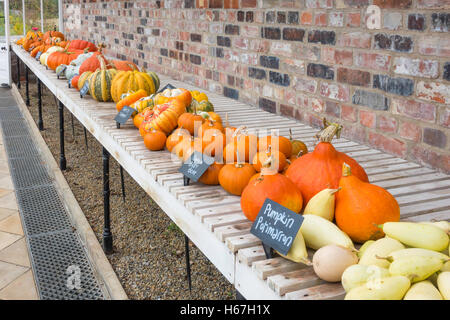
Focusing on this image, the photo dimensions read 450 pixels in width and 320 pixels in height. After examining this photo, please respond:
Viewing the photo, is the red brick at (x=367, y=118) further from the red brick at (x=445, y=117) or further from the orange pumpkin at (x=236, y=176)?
the orange pumpkin at (x=236, y=176)

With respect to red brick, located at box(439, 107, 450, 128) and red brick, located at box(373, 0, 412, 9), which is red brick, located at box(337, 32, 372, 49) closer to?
red brick, located at box(373, 0, 412, 9)

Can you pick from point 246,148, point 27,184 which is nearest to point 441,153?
point 246,148

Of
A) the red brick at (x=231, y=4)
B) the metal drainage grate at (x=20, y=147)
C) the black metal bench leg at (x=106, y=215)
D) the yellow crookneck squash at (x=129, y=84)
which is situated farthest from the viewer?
the metal drainage grate at (x=20, y=147)

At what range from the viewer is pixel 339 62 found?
2.77 metres

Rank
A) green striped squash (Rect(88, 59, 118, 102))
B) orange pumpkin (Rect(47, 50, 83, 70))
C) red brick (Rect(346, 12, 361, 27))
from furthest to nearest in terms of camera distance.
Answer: orange pumpkin (Rect(47, 50, 83, 70))
green striped squash (Rect(88, 59, 118, 102))
red brick (Rect(346, 12, 361, 27))

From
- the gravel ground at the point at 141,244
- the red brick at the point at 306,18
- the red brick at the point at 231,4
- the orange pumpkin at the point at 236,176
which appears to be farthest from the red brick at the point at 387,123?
the red brick at the point at 231,4

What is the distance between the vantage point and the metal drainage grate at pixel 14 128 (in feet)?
20.6

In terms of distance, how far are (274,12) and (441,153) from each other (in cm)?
164

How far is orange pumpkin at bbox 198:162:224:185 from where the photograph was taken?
1873 millimetres

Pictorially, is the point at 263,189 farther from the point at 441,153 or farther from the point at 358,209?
the point at 441,153

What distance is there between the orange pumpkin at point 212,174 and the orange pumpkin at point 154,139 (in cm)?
54

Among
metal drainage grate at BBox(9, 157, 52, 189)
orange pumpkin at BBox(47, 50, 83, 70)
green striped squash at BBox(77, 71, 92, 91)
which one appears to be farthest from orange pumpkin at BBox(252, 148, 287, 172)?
orange pumpkin at BBox(47, 50, 83, 70)

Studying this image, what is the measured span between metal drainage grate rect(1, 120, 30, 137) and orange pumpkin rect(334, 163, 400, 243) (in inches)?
226

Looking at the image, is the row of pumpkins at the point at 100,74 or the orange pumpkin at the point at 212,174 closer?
the orange pumpkin at the point at 212,174
